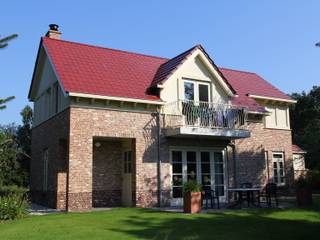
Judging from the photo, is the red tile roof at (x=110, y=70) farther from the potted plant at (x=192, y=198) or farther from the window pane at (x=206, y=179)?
the potted plant at (x=192, y=198)

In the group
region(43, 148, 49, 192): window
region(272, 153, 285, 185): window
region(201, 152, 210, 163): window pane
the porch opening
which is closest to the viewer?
the porch opening

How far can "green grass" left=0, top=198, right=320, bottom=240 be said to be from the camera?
11.1m

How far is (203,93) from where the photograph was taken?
21844 millimetres

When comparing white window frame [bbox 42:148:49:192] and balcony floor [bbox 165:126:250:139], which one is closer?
balcony floor [bbox 165:126:250:139]

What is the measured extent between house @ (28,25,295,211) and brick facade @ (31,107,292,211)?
47 millimetres

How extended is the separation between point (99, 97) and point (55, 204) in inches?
204

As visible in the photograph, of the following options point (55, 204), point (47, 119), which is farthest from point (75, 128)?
point (47, 119)

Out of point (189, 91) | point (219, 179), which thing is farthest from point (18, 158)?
point (219, 179)

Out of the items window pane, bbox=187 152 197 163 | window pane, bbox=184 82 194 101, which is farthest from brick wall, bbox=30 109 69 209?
window pane, bbox=184 82 194 101

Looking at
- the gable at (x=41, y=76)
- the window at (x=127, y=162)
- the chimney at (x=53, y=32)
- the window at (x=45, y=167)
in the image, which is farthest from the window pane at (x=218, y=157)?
the chimney at (x=53, y=32)

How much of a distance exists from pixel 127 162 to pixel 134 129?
78.2 inches

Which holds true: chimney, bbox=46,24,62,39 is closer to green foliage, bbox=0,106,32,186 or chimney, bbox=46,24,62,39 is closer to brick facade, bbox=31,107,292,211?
brick facade, bbox=31,107,292,211

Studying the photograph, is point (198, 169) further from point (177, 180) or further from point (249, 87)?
point (249, 87)

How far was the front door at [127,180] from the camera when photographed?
19359 millimetres
